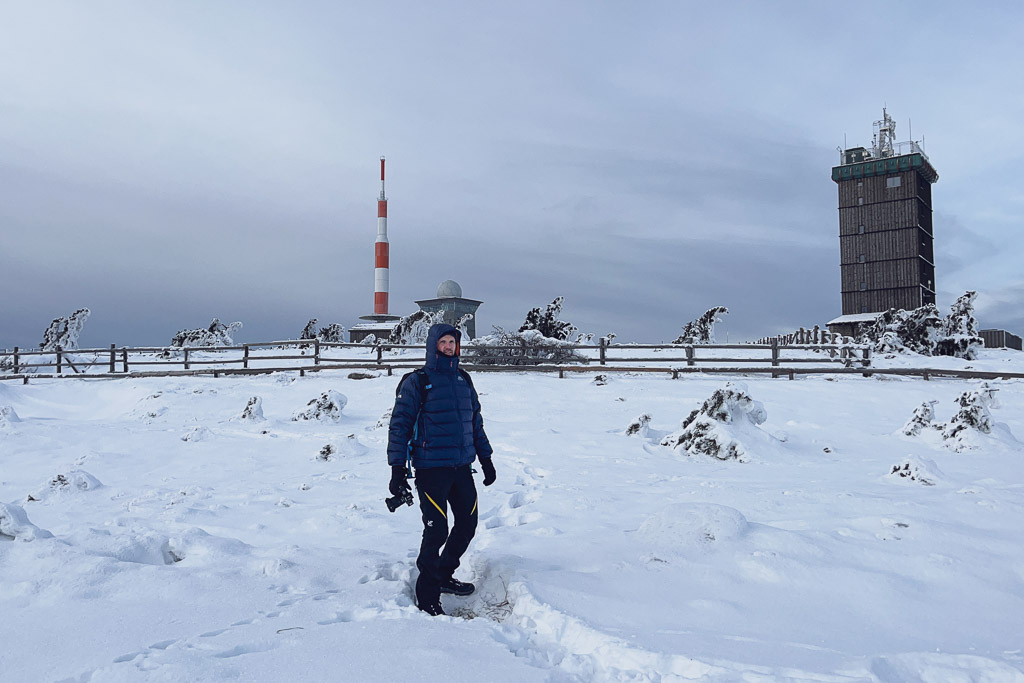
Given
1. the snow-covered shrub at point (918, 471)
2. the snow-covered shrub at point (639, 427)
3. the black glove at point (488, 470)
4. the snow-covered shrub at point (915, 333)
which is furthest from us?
the snow-covered shrub at point (915, 333)

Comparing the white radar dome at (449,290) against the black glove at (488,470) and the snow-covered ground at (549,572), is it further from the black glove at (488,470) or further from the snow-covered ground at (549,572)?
the black glove at (488,470)

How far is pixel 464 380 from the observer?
4.16 metres

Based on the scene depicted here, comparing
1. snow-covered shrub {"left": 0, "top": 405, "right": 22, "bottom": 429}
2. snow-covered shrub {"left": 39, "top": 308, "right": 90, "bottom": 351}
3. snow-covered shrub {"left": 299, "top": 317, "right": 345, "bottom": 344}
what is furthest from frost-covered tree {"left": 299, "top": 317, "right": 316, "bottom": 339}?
snow-covered shrub {"left": 0, "top": 405, "right": 22, "bottom": 429}

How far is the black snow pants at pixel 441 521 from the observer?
3754 millimetres

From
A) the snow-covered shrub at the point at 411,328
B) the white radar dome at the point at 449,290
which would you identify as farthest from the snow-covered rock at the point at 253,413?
the white radar dome at the point at 449,290

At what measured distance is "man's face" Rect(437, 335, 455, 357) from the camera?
4008mm

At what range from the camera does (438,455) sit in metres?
3.88

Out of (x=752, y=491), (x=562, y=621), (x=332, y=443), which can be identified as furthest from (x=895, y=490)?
(x=332, y=443)

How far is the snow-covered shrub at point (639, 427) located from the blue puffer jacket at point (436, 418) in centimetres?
668

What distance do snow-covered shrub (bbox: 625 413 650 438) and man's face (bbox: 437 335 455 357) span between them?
683 centimetres

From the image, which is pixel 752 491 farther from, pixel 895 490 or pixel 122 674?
pixel 122 674

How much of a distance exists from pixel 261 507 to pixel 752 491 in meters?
4.92

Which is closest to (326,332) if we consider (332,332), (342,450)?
(332,332)

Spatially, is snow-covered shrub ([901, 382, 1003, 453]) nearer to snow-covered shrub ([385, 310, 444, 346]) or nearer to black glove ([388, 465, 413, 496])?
black glove ([388, 465, 413, 496])
